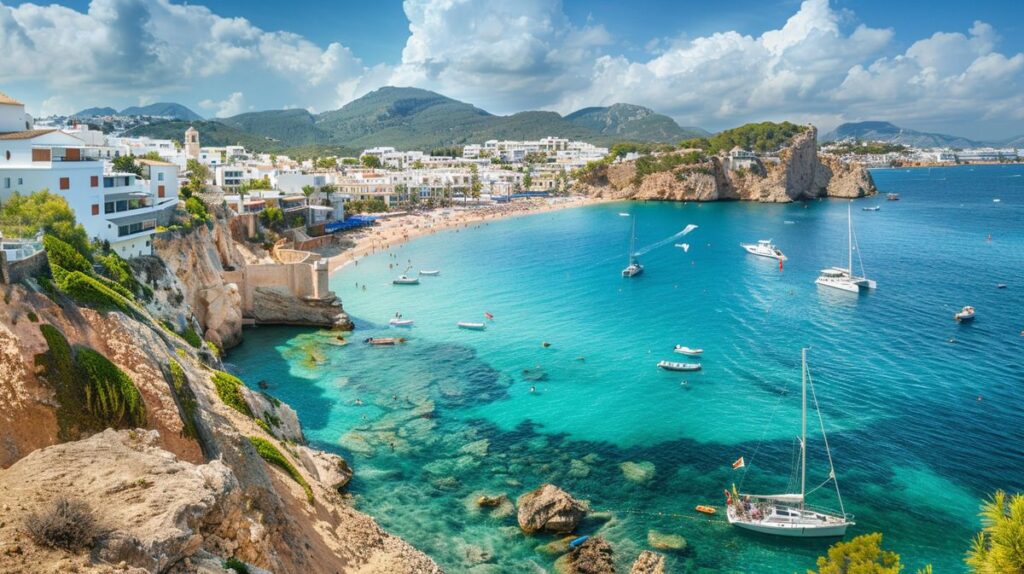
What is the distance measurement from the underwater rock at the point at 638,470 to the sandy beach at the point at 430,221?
183 ft

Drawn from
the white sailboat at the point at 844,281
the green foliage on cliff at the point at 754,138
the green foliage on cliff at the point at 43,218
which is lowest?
the white sailboat at the point at 844,281

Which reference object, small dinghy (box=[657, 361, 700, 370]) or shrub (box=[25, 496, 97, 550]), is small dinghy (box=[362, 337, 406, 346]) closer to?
small dinghy (box=[657, 361, 700, 370])

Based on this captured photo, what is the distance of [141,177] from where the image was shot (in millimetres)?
50781

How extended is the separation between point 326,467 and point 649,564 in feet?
46.8

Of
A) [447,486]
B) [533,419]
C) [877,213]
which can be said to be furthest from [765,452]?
[877,213]

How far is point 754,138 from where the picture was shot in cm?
18188

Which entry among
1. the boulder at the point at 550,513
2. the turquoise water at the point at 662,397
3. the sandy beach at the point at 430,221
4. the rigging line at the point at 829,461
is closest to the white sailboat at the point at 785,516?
the rigging line at the point at 829,461

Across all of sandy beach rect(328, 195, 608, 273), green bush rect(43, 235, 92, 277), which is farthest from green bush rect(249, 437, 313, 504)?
sandy beach rect(328, 195, 608, 273)

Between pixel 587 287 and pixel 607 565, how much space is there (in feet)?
164

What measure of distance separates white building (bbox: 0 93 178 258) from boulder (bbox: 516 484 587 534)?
28076 millimetres

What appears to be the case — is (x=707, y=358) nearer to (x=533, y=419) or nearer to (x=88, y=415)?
(x=533, y=419)

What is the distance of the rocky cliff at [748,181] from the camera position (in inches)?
6412

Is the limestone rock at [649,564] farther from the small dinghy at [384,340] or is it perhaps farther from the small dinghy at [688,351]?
the small dinghy at [384,340]

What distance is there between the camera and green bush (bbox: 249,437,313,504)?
2347 cm
